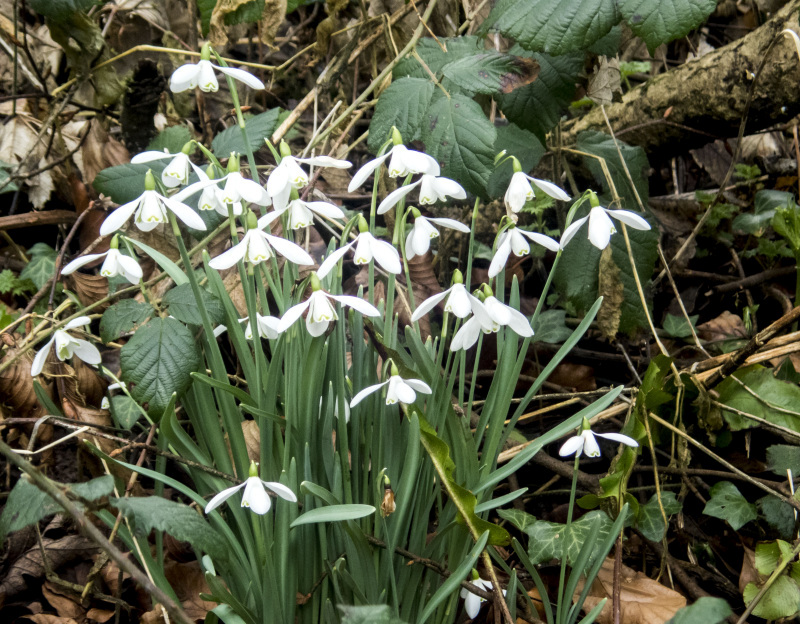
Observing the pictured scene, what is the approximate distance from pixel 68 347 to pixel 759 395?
1516 mm

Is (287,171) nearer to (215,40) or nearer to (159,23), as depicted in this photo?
(215,40)

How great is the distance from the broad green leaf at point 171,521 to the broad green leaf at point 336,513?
4.9 inches

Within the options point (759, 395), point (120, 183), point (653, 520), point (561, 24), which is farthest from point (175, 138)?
point (759, 395)

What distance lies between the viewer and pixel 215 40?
1601 mm

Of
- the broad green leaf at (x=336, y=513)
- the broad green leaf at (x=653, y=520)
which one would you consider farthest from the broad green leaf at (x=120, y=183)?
the broad green leaf at (x=653, y=520)

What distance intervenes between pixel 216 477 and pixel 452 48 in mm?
1100

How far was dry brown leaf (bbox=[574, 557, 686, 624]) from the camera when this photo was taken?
4.12 feet

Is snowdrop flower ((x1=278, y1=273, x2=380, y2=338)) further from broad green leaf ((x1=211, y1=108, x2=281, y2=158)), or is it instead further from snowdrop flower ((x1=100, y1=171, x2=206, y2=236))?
broad green leaf ((x1=211, y1=108, x2=281, y2=158))

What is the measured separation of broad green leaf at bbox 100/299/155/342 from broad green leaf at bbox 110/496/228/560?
0.37m

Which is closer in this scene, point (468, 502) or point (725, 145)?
point (468, 502)

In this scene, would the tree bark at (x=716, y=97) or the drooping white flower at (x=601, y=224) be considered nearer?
the drooping white flower at (x=601, y=224)

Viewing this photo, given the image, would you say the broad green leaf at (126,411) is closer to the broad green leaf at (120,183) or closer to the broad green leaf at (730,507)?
the broad green leaf at (120,183)

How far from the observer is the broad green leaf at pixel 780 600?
1.14 metres

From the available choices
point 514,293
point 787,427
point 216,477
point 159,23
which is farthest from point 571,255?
point 159,23
